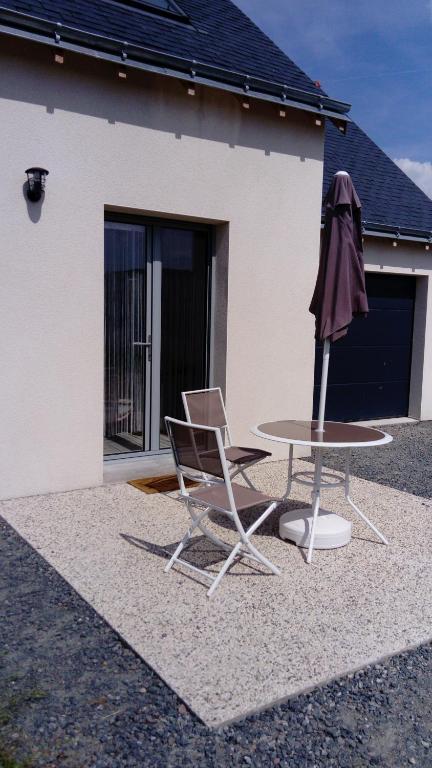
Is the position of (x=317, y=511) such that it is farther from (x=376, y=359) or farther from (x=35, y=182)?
(x=376, y=359)

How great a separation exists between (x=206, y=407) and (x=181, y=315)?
5.56ft

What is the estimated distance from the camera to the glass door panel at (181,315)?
6605 millimetres

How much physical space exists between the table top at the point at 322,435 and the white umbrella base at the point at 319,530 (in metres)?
0.64

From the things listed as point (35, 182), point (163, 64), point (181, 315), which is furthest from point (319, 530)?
point (163, 64)

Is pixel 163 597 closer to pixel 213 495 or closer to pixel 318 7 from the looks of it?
pixel 213 495

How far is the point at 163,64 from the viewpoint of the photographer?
5691 mm

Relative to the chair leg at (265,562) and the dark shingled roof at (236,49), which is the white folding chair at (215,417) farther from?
the dark shingled roof at (236,49)

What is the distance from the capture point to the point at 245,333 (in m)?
6.90

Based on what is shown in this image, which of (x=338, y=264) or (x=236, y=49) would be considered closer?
(x=338, y=264)

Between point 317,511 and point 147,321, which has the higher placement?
point 147,321

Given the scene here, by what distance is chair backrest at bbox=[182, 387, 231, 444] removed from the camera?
5262 mm

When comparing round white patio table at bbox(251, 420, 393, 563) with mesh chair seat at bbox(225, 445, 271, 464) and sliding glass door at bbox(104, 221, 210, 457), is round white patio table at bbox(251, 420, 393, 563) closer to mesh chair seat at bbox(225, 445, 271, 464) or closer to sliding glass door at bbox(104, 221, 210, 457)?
mesh chair seat at bbox(225, 445, 271, 464)

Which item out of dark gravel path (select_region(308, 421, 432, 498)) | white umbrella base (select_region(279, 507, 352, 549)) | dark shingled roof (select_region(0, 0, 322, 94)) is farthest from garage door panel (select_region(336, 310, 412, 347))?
white umbrella base (select_region(279, 507, 352, 549))

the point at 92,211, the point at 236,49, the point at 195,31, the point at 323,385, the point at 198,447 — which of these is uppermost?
the point at 195,31
